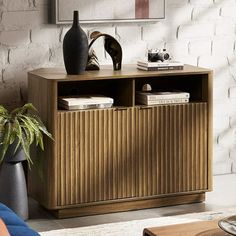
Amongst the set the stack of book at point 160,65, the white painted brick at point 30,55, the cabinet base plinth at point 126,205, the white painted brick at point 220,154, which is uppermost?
the white painted brick at point 30,55

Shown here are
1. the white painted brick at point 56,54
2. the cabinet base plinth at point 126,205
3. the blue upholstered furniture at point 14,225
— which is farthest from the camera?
the white painted brick at point 56,54

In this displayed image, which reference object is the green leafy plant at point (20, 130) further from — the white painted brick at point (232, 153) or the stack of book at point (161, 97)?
the white painted brick at point (232, 153)

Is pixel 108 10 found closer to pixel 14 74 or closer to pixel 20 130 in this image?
pixel 14 74

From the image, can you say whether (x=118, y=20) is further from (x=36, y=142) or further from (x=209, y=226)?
(x=209, y=226)

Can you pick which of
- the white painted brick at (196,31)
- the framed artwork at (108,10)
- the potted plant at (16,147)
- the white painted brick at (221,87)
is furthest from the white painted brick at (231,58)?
the potted plant at (16,147)

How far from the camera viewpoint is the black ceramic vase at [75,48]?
464 centimetres

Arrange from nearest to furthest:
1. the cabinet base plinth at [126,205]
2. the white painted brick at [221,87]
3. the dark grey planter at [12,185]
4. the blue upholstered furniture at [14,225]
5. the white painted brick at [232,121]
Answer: the blue upholstered furniture at [14,225], the dark grey planter at [12,185], the cabinet base plinth at [126,205], the white painted brick at [221,87], the white painted brick at [232,121]

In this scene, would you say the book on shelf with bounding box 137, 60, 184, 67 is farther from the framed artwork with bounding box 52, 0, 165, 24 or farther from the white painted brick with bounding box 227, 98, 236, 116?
the white painted brick with bounding box 227, 98, 236, 116

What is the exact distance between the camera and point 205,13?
5418mm

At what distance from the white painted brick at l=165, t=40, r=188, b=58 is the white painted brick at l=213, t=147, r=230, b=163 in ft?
2.40

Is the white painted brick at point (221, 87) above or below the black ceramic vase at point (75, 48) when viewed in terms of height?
below

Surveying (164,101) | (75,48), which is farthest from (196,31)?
(75,48)

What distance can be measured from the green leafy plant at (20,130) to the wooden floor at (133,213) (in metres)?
0.38

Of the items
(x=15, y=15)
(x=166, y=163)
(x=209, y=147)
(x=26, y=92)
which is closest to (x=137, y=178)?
(x=166, y=163)
